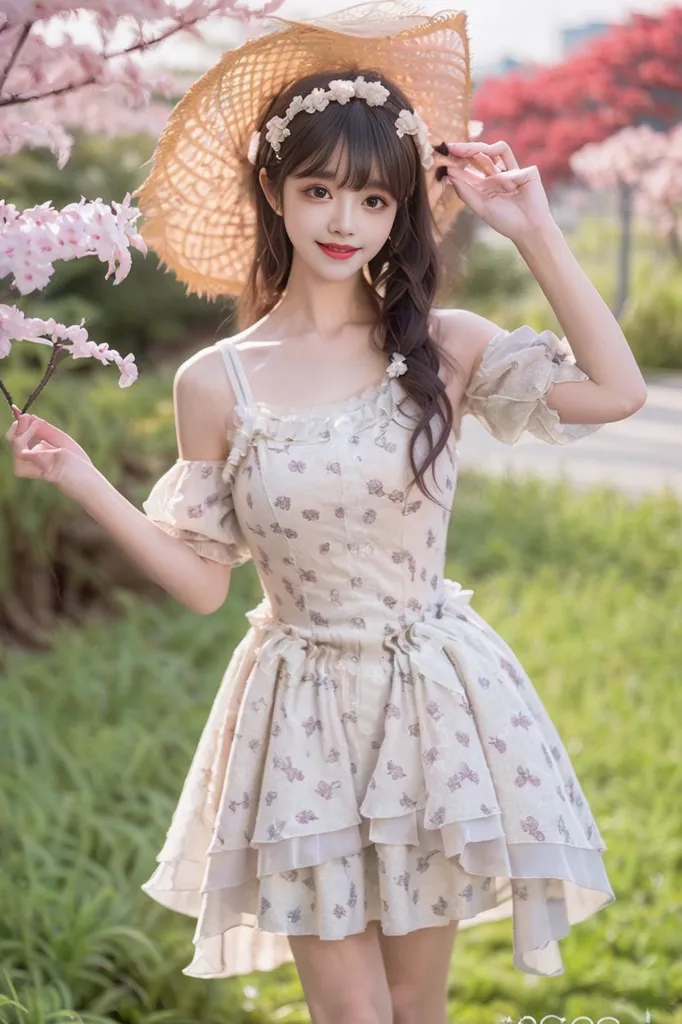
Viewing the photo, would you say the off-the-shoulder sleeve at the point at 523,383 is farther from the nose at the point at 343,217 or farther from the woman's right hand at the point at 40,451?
the woman's right hand at the point at 40,451

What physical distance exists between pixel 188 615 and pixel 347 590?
3.00 meters

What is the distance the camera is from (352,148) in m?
1.93

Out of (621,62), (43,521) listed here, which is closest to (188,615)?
(43,521)

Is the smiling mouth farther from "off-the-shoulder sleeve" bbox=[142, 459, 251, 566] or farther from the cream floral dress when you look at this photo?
"off-the-shoulder sleeve" bbox=[142, 459, 251, 566]

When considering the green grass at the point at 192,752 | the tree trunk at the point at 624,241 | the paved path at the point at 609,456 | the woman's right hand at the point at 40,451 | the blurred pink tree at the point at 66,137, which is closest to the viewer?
the blurred pink tree at the point at 66,137

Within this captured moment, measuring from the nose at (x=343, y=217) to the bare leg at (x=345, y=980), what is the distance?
1.05 meters

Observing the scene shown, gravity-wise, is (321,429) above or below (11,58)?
below

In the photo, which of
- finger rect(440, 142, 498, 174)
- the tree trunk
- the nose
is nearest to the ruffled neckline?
the nose

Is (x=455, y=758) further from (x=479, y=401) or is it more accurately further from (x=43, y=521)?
(x=43, y=521)

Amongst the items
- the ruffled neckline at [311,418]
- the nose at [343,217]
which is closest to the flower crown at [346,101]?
the nose at [343,217]

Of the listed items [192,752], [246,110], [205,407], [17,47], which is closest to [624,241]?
[192,752]

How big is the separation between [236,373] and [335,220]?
0.29 m

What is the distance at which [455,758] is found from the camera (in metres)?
1.96

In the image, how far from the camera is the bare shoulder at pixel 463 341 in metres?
2.12
